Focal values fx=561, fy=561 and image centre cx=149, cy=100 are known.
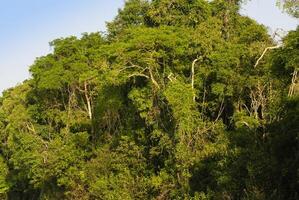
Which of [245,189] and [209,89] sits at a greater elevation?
[209,89]

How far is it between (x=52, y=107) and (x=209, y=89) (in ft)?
40.4

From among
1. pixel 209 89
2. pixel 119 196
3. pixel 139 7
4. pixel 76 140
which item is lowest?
pixel 119 196

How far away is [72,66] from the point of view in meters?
31.8

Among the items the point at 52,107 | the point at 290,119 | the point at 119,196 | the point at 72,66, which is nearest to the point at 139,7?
the point at 72,66

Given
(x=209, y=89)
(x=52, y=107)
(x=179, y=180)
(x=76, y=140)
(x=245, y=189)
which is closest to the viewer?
(x=245, y=189)

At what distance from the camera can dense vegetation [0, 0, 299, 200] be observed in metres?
19.8

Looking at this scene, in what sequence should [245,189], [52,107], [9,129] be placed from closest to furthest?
[245,189] → [52,107] → [9,129]

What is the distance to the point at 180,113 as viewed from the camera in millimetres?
23094

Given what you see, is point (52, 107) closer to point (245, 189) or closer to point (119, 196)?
point (119, 196)

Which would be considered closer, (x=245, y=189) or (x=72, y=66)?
(x=245, y=189)

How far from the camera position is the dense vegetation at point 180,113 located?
64.8ft

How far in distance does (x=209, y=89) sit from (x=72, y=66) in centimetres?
964

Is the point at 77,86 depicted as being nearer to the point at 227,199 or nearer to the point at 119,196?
the point at 119,196

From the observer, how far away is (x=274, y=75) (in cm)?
2005
